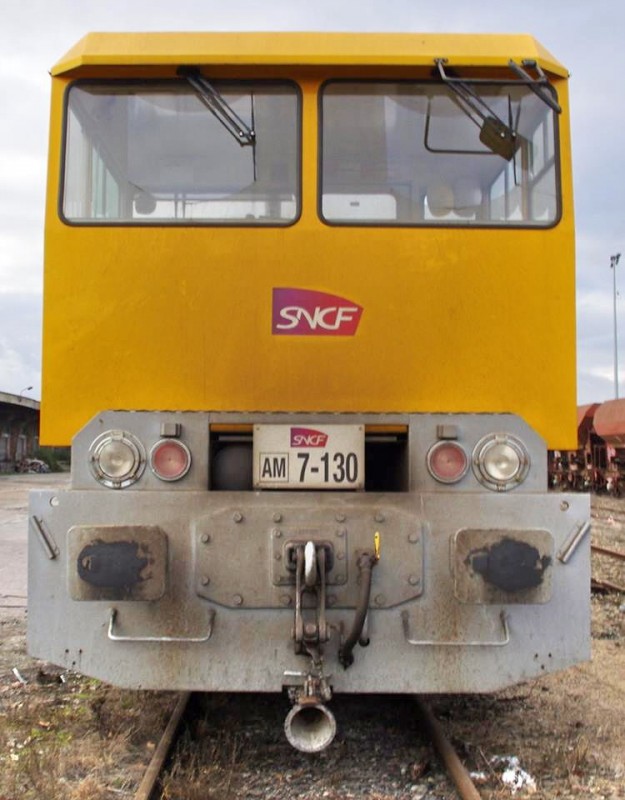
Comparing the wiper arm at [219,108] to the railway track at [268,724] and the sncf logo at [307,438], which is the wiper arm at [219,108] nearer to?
the sncf logo at [307,438]

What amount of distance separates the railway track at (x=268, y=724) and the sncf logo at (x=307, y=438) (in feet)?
4.61

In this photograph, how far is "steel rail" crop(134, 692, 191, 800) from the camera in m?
3.48

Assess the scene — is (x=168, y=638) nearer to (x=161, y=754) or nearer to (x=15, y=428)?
(x=161, y=754)

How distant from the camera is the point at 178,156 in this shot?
4176 millimetres

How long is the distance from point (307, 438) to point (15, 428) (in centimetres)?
3240

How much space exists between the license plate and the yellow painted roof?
162cm

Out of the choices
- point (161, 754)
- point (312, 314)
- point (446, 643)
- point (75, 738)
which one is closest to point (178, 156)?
point (312, 314)

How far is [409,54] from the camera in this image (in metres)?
4.05

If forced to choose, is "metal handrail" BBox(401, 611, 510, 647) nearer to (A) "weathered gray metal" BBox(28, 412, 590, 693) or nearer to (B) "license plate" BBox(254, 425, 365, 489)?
(A) "weathered gray metal" BBox(28, 412, 590, 693)

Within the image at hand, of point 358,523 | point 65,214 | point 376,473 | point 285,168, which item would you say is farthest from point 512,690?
point 65,214

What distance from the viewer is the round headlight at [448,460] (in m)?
3.93

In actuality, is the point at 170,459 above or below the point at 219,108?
below

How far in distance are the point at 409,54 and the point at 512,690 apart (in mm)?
3521

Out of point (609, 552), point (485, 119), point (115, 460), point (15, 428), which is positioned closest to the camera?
point (115, 460)
